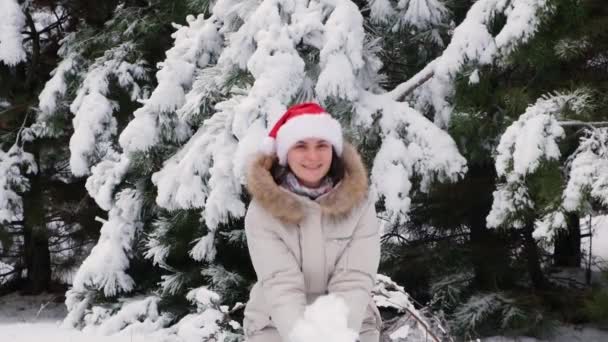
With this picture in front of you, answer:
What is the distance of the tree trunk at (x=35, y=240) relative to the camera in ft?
29.8

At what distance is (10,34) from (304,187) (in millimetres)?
7280

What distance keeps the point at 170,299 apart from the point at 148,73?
2.66 metres

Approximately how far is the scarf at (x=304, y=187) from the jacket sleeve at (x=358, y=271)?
16cm

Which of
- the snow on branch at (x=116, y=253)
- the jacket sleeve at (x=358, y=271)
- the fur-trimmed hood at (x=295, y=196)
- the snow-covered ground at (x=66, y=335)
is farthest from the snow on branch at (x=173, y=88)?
the jacket sleeve at (x=358, y=271)

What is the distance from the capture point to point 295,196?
2.31m

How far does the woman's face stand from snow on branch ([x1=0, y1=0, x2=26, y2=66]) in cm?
701

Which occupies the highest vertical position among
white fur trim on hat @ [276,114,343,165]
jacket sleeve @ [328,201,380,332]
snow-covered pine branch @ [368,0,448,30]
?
snow-covered pine branch @ [368,0,448,30]

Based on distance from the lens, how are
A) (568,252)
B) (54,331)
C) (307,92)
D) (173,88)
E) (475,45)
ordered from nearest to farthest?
1. (475,45)
2. (307,92)
3. (173,88)
4. (54,331)
5. (568,252)

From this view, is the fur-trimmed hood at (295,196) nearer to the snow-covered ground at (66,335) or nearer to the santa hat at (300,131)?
the santa hat at (300,131)

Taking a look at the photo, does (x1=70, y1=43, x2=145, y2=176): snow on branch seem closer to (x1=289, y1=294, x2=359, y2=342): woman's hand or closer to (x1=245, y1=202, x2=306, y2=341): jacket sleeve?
(x1=245, y1=202, x2=306, y2=341): jacket sleeve

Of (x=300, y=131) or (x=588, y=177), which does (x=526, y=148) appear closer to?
(x=588, y=177)

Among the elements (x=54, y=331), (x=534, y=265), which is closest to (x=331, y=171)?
(x=534, y=265)

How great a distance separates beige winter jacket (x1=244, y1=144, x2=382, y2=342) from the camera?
2.27m

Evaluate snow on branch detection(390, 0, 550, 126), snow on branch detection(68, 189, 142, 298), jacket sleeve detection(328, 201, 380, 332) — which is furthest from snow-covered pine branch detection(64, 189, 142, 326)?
jacket sleeve detection(328, 201, 380, 332)
